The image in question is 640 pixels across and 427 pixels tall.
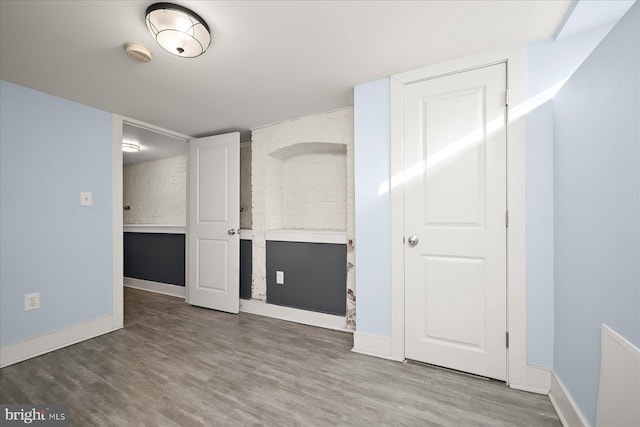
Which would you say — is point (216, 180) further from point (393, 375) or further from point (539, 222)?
point (539, 222)

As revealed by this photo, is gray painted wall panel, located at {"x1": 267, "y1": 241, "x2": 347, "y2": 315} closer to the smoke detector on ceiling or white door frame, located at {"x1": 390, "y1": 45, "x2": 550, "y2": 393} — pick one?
white door frame, located at {"x1": 390, "y1": 45, "x2": 550, "y2": 393}

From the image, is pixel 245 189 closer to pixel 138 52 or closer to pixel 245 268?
pixel 245 268

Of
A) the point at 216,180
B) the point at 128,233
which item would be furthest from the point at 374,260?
the point at 128,233

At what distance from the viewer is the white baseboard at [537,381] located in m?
1.62

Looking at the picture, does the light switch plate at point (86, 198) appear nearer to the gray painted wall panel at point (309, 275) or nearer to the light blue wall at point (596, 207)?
the gray painted wall panel at point (309, 275)

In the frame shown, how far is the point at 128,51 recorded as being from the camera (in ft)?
5.49

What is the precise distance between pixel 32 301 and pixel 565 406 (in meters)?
3.76

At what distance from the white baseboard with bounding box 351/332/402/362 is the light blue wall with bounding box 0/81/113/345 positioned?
8.20 feet

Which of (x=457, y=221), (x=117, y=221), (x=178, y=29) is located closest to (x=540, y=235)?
(x=457, y=221)

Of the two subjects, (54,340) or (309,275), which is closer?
(54,340)

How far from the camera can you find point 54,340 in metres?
2.27

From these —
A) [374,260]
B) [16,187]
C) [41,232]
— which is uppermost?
[16,187]

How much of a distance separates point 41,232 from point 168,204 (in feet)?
7.88

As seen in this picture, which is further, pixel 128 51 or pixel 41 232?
pixel 41 232
